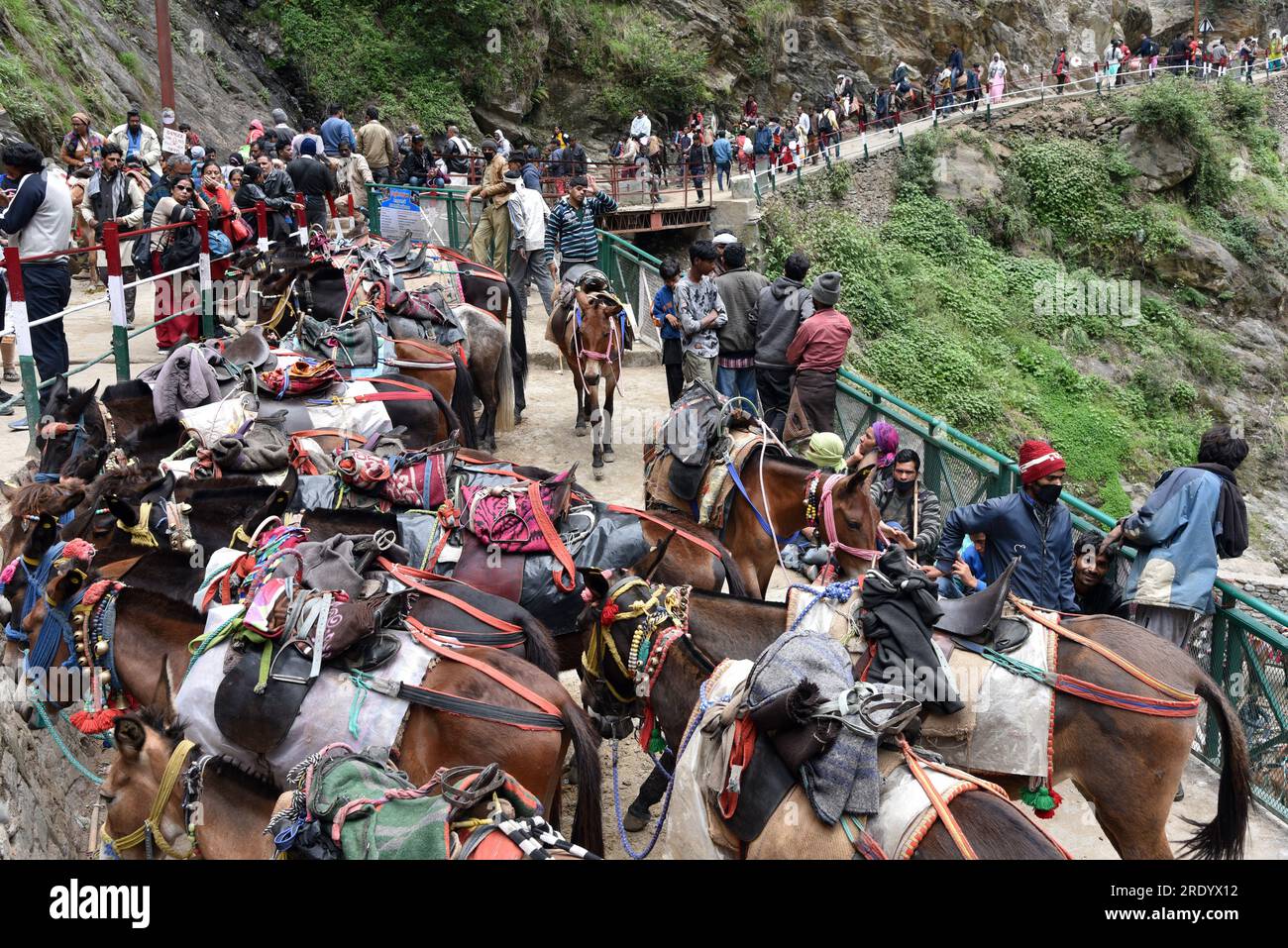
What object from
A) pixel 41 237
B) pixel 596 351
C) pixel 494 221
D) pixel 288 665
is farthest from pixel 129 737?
pixel 494 221

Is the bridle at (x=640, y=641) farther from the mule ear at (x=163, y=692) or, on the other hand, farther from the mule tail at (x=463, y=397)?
the mule tail at (x=463, y=397)

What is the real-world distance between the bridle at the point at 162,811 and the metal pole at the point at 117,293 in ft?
17.7

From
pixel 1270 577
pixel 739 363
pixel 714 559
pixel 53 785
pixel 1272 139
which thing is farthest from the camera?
pixel 1272 139

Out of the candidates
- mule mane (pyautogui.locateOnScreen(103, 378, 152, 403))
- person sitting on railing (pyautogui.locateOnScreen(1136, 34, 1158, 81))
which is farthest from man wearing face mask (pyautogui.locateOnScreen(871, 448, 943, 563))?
person sitting on railing (pyautogui.locateOnScreen(1136, 34, 1158, 81))

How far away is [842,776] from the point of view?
3.70m

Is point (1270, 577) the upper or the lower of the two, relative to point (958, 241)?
lower

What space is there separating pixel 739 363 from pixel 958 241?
2104cm

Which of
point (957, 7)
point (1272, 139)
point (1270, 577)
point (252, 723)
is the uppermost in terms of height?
point (957, 7)

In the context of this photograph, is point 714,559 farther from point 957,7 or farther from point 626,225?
point 957,7

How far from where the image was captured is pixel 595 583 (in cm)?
468

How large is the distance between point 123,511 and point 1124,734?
15.8 ft

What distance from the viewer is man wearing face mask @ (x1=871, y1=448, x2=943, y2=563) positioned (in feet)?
22.0

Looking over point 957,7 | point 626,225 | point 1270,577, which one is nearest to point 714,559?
point 1270,577
